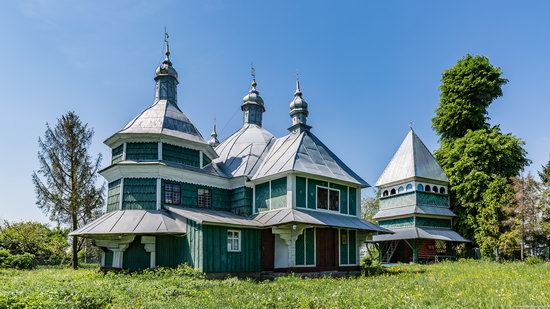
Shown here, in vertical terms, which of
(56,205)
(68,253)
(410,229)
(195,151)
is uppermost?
(195,151)

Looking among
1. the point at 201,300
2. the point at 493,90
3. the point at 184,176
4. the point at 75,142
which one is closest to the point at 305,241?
the point at 184,176

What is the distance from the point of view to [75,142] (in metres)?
24.9

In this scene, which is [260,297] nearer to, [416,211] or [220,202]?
[220,202]

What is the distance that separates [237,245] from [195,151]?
223 inches

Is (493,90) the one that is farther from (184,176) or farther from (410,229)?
(184,176)

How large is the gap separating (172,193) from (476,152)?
21712mm

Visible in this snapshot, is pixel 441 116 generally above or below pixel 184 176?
above

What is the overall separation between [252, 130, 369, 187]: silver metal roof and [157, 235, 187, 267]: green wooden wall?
17.0ft

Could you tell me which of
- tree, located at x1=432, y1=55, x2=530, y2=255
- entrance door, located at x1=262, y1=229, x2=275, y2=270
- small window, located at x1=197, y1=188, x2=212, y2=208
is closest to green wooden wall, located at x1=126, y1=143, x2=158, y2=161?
small window, located at x1=197, y1=188, x2=212, y2=208

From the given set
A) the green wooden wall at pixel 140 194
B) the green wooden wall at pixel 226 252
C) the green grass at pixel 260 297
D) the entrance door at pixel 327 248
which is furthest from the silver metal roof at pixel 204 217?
the green grass at pixel 260 297

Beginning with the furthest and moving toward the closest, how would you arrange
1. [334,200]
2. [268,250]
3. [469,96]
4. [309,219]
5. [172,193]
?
[469,96]
[334,200]
[172,193]
[268,250]
[309,219]

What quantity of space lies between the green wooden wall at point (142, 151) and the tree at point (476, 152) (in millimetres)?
21260

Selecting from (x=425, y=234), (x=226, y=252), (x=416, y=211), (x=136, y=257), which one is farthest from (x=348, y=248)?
(x=136, y=257)

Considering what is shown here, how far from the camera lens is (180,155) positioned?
19.5m
